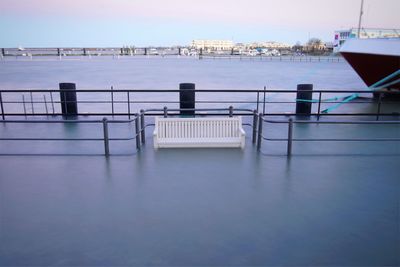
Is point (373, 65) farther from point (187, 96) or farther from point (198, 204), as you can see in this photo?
point (198, 204)

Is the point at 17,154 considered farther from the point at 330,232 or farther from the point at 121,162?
the point at 330,232

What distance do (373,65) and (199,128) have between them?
14.4m

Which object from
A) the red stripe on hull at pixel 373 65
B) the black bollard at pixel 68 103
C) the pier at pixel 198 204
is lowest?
the pier at pixel 198 204

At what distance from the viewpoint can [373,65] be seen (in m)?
18.1

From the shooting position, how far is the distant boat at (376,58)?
55.0 ft

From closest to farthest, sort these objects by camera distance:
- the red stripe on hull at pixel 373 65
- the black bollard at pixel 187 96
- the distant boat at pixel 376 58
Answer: the black bollard at pixel 187 96 → the distant boat at pixel 376 58 → the red stripe on hull at pixel 373 65

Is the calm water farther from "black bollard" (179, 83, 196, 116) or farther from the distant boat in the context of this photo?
"black bollard" (179, 83, 196, 116)

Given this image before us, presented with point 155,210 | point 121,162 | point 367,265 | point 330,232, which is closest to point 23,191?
point 121,162

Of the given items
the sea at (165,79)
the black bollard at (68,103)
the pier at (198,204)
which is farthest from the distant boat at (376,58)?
the black bollard at (68,103)

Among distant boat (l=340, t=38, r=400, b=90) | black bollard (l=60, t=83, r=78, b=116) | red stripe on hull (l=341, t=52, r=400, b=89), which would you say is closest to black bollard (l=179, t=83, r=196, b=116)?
black bollard (l=60, t=83, r=78, b=116)

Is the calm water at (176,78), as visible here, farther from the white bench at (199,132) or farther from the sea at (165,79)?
the white bench at (199,132)

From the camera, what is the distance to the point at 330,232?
4.04m

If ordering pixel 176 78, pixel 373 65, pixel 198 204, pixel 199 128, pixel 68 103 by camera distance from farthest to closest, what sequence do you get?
pixel 176 78, pixel 373 65, pixel 68 103, pixel 199 128, pixel 198 204

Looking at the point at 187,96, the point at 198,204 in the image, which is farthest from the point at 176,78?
the point at 198,204
